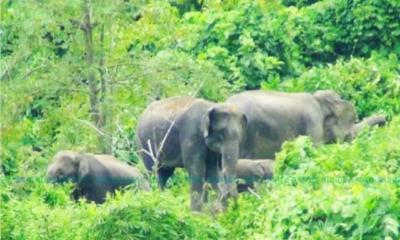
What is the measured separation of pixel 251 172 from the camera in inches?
620

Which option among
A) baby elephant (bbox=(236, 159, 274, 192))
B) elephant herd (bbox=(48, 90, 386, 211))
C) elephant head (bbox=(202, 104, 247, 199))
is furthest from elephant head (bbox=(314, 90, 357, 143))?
elephant head (bbox=(202, 104, 247, 199))

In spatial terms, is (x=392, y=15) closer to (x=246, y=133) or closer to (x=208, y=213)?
(x=246, y=133)

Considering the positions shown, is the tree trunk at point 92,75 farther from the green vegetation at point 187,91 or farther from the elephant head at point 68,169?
the elephant head at point 68,169

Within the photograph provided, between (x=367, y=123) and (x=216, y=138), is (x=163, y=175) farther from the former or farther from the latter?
(x=367, y=123)

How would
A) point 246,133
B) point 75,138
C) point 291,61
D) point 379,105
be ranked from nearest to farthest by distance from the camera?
point 246,133, point 75,138, point 379,105, point 291,61

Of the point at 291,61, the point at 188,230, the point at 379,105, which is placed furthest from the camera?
the point at 291,61

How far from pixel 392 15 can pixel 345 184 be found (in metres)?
7.51

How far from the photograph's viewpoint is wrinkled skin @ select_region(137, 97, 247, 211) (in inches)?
604

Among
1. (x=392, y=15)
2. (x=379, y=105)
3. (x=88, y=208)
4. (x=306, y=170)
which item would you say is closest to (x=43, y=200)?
(x=88, y=208)

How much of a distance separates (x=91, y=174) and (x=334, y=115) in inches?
75.8

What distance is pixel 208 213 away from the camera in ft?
48.8

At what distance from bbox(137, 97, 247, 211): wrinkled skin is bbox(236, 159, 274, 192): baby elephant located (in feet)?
0.50

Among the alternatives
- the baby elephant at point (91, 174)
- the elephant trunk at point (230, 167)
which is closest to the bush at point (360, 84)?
the baby elephant at point (91, 174)

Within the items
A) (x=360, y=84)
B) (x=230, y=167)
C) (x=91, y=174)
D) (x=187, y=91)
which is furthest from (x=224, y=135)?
(x=360, y=84)
